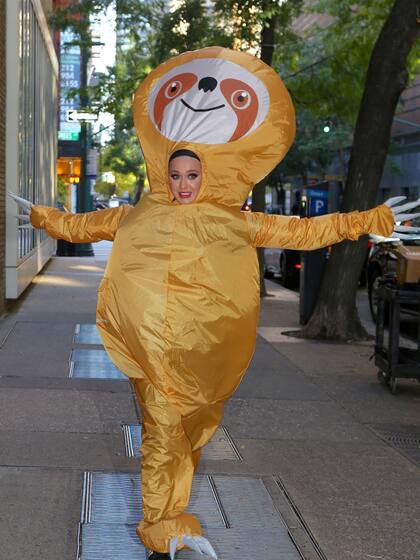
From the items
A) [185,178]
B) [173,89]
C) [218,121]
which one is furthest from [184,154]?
[173,89]

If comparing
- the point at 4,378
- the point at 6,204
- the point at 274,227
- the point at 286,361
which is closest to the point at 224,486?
the point at 274,227

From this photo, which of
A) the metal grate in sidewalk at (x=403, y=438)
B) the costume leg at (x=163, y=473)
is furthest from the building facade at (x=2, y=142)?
the costume leg at (x=163, y=473)

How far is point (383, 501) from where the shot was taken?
16.9 feet

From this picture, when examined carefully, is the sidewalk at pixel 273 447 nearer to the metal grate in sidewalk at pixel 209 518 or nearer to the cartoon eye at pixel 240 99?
the metal grate in sidewalk at pixel 209 518

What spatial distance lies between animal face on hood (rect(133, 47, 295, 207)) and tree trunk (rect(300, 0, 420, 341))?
22.6 feet

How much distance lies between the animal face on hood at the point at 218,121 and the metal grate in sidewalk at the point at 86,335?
5.74 m

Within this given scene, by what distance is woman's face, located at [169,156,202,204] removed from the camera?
4238mm

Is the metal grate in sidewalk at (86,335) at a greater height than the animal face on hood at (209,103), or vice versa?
the animal face on hood at (209,103)

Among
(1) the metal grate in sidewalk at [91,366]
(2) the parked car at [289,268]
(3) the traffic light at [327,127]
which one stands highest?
(3) the traffic light at [327,127]

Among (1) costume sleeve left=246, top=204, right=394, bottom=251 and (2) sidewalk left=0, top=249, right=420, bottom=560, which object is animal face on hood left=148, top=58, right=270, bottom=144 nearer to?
(1) costume sleeve left=246, top=204, right=394, bottom=251

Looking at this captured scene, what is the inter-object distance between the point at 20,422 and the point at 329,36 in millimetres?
14141

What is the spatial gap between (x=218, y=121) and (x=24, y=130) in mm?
9921

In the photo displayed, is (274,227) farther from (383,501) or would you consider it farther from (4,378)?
(4,378)

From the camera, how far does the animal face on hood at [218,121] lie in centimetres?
430
